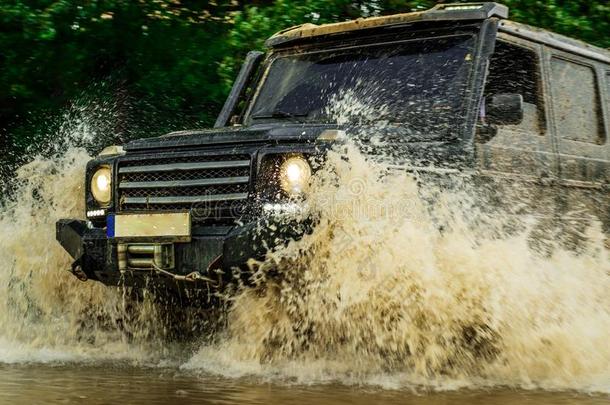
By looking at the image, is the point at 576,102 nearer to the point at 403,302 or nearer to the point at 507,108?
the point at 507,108

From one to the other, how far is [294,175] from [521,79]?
183 cm

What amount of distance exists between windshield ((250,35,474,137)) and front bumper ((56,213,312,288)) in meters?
1.07

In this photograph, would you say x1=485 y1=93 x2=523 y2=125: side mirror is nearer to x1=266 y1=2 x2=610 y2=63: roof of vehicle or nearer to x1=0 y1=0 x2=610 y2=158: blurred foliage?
x1=266 y1=2 x2=610 y2=63: roof of vehicle

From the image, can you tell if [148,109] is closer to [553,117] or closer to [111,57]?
[111,57]

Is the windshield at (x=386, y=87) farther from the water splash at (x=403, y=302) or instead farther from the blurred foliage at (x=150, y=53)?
the blurred foliage at (x=150, y=53)

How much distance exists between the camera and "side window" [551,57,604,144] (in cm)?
656

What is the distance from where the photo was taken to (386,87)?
20.3ft

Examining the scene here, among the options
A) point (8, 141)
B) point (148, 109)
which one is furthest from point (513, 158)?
point (8, 141)

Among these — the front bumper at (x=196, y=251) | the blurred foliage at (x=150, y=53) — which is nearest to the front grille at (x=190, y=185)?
the front bumper at (x=196, y=251)

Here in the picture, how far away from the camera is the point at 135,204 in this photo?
19.7 feet

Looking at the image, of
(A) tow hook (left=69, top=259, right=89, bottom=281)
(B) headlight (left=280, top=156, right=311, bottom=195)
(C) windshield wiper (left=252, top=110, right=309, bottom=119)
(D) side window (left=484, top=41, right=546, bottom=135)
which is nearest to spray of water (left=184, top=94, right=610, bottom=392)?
(B) headlight (left=280, top=156, right=311, bottom=195)

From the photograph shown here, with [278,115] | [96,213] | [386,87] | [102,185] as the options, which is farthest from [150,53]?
[386,87]

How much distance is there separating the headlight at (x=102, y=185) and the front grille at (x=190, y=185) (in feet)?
0.47

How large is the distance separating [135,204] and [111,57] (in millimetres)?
5044
